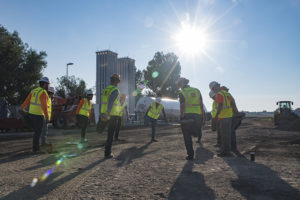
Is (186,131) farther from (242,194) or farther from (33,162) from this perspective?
(33,162)

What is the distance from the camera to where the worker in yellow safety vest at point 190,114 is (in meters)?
4.93

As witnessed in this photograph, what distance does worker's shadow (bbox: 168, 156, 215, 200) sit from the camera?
106 inches

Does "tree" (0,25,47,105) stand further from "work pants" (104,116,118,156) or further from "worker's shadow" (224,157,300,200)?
"worker's shadow" (224,157,300,200)

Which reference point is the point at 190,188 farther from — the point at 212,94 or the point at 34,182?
the point at 212,94

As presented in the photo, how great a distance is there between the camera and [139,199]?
2.65 meters

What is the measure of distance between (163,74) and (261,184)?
52238 millimetres

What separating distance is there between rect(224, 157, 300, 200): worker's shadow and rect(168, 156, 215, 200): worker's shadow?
407 mm

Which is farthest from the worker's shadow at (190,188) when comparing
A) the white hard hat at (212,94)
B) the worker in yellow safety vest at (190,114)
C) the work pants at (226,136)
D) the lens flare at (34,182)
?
the white hard hat at (212,94)

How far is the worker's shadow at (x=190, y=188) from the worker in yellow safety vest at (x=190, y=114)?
1.22 meters

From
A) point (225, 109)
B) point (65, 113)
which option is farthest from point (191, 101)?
point (65, 113)

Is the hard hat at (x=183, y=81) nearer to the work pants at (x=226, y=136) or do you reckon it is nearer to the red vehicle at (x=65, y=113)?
the work pants at (x=226, y=136)

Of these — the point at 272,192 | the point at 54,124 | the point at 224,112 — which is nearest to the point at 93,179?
the point at 272,192

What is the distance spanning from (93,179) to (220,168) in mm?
2155

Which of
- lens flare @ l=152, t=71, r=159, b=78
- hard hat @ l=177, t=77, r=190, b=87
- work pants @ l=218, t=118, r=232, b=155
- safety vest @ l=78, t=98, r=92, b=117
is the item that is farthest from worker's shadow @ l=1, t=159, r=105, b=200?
lens flare @ l=152, t=71, r=159, b=78
